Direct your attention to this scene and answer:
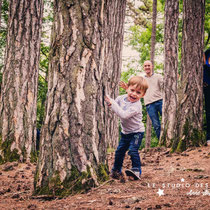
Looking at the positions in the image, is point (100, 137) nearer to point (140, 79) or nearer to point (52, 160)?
point (52, 160)

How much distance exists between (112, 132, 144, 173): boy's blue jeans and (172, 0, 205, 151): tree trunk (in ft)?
6.89

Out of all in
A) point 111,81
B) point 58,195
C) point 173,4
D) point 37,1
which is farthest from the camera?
point 173,4

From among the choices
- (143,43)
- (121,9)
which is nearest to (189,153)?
(121,9)

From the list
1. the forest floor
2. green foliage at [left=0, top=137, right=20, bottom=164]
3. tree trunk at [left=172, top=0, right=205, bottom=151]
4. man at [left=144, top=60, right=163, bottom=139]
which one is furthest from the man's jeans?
green foliage at [left=0, top=137, right=20, bottom=164]

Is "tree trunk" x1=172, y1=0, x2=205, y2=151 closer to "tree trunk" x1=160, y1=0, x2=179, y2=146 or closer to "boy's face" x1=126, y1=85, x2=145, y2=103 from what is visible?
"tree trunk" x1=160, y1=0, x2=179, y2=146

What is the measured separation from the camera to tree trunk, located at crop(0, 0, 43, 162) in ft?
18.1

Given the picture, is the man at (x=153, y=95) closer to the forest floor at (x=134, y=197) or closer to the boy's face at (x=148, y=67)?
the boy's face at (x=148, y=67)

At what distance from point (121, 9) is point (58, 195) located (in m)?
6.09

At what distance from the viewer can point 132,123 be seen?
3990 mm

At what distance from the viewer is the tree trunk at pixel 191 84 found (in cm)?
577

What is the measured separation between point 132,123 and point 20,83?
2.90 meters

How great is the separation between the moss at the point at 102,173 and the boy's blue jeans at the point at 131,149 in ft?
2.67

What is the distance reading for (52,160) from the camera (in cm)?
286

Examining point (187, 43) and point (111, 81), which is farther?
point (111, 81)
